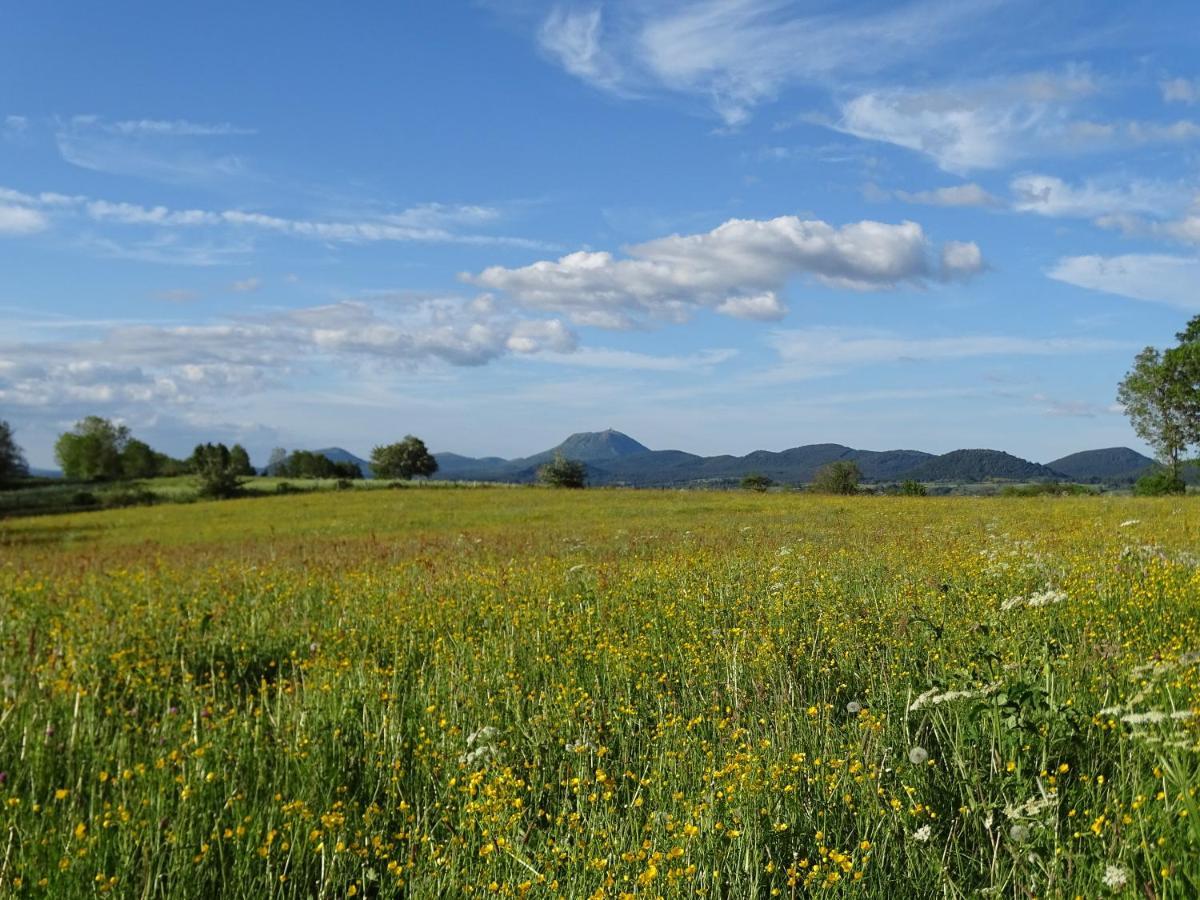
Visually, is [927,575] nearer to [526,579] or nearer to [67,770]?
[526,579]

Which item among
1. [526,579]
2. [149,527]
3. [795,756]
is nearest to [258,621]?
[526,579]

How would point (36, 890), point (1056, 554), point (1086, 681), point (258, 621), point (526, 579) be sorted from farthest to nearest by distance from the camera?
point (1056, 554) → point (526, 579) → point (258, 621) → point (1086, 681) → point (36, 890)

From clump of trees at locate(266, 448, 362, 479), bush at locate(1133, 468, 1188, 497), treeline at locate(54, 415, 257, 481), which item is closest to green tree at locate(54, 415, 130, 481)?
treeline at locate(54, 415, 257, 481)

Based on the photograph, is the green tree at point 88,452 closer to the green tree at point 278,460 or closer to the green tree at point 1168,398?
the green tree at point 278,460

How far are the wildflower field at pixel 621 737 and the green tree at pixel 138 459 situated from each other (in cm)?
13118

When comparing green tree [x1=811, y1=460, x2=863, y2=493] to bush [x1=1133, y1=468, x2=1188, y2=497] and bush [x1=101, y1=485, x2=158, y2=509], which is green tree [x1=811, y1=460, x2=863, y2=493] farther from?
bush [x1=101, y1=485, x2=158, y2=509]

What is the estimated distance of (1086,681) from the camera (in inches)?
223

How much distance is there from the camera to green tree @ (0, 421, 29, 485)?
89625mm

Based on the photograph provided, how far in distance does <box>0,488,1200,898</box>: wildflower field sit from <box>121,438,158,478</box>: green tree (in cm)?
13118

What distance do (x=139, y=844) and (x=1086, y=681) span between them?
6.12 metres

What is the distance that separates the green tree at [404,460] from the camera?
138 m

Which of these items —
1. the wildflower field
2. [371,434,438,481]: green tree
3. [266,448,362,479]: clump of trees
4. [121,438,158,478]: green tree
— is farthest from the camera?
[371,434,438,481]: green tree

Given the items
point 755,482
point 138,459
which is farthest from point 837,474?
point 138,459

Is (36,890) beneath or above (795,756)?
beneath
